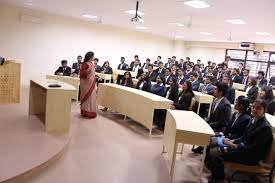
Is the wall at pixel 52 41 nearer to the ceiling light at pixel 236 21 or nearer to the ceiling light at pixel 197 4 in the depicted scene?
the ceiling light at pixel 236 21

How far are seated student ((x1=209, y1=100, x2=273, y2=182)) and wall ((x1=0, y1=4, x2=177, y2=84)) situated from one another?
8.63m

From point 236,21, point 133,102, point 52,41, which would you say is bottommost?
point 133,102

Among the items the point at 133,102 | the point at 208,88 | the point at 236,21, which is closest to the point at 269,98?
the point at 208,88

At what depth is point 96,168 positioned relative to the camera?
142 inches

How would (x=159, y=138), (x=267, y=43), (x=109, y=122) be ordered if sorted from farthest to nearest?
(x=267, y=43), (x=109, y=122), (x=159, y=138)

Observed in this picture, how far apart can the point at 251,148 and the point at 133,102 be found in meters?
2.98

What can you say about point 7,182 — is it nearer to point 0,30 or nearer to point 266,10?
point 266,10

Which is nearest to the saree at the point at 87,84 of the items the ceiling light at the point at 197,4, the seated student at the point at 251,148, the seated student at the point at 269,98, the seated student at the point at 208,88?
the ceiling light at the point at 197,4

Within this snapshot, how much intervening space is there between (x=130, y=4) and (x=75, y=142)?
12.1 ft

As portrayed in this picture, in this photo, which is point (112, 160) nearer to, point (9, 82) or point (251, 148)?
point (251, 148)

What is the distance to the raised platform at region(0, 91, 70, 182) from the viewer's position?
300 centimetres

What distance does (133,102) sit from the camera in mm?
5762

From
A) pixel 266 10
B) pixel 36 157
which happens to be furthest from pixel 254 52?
pixel 36 157

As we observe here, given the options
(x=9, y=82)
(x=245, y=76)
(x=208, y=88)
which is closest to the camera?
(x=9, y=82)
